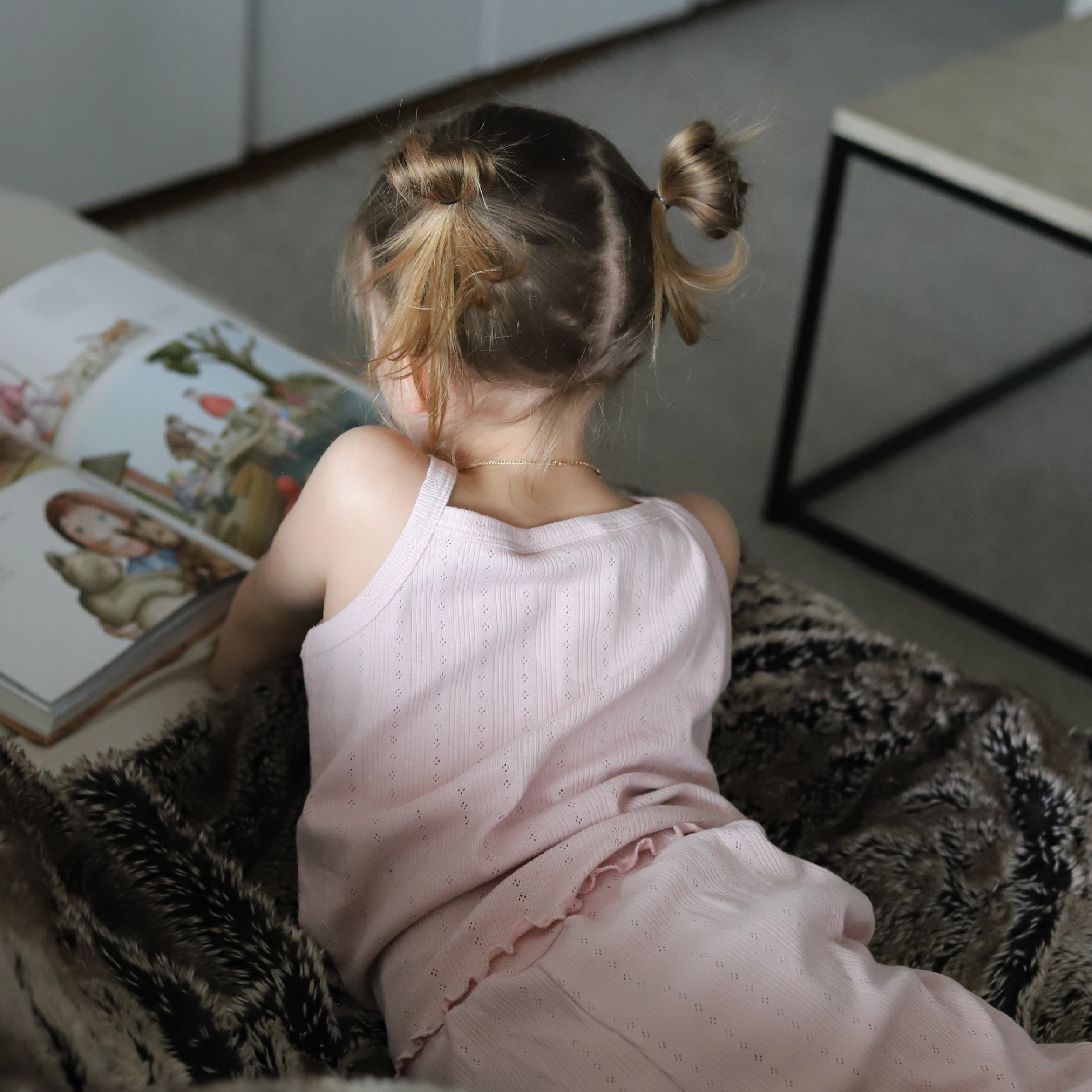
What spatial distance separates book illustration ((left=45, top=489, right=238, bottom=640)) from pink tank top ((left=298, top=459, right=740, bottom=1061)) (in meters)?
0.15

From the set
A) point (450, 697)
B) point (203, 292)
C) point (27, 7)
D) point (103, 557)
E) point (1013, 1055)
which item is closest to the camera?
point (1013, 1055)

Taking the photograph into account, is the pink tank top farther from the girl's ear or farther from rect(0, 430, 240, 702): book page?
rect(0, 430, 240, 702): book page

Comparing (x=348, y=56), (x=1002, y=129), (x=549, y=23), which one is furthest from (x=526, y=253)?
(x=549, y=23)

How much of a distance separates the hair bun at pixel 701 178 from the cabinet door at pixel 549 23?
1.90 m

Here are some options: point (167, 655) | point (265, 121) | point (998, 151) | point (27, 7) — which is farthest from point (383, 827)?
point (265, 121)

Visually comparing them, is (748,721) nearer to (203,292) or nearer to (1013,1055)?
(1013,1055)

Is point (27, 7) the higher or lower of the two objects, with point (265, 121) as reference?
higher

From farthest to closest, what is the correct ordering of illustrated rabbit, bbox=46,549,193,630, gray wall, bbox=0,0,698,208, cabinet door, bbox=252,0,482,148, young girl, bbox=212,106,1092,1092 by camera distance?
cabinet door, bbox=252,0,482,148, gray wall, bbox=0,0,698,208, illustrated rabbit, bbox=46,549,193,630, young girl, bbox=212,106,1092,1092

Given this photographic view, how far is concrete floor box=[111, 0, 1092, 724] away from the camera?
1.85m

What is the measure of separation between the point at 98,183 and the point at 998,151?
4.69 feet

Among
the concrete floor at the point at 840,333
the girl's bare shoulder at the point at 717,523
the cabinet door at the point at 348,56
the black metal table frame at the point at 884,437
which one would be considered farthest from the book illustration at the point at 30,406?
the cabinet door at the point at 348,56

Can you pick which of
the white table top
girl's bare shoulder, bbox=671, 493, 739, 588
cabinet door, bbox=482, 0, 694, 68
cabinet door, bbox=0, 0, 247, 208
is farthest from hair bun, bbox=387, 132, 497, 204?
cabinet door, bbox=482, 0, 694, 68

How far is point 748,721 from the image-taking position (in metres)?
1.07

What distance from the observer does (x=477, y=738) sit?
2.82 feet
